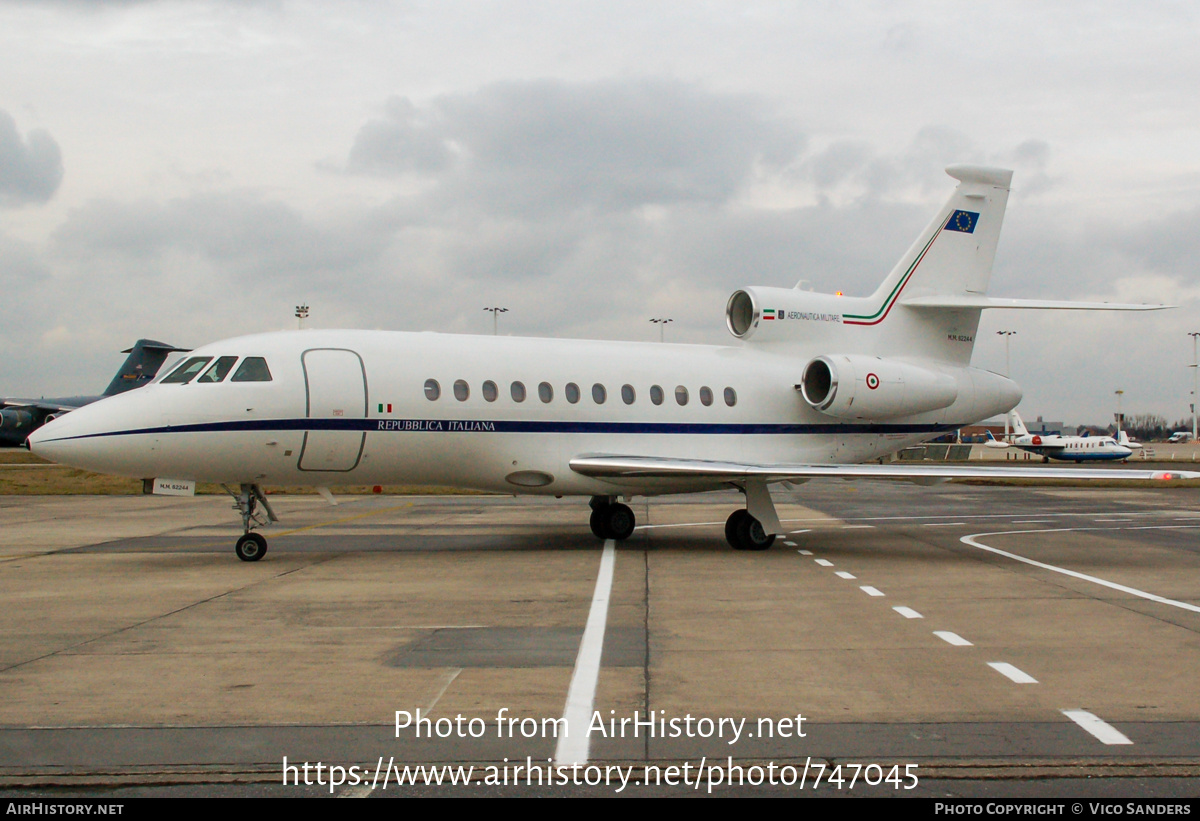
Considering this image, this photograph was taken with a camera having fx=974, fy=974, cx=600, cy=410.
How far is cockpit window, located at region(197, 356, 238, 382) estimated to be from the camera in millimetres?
14273

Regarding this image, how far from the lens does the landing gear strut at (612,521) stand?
713 inches

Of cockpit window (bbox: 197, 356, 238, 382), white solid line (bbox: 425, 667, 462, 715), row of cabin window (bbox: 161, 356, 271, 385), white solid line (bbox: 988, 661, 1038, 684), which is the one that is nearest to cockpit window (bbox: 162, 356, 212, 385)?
row of cabin window (bbox: 161, 356, 271, 385)

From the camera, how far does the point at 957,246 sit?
20.0 meters

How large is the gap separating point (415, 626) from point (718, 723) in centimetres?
421

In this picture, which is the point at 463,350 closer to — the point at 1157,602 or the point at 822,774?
the point at 1157,602

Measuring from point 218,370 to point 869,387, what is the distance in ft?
37.1

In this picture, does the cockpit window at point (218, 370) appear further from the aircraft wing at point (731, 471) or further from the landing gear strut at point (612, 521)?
the landing gear strut at point (612, 521)

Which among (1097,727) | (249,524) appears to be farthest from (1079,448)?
(1097,727)

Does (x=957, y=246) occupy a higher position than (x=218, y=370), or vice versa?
(x=957, y=246)

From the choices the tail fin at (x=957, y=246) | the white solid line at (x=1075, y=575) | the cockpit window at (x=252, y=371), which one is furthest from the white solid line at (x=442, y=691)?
the tail fin at (x=957, y=246)

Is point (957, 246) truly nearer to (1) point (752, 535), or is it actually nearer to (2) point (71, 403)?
(1) point (752, 535)

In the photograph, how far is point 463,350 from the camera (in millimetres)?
16172

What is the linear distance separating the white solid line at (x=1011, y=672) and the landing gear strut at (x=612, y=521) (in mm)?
10758

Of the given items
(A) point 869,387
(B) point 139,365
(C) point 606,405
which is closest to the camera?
(C) point 606,405
